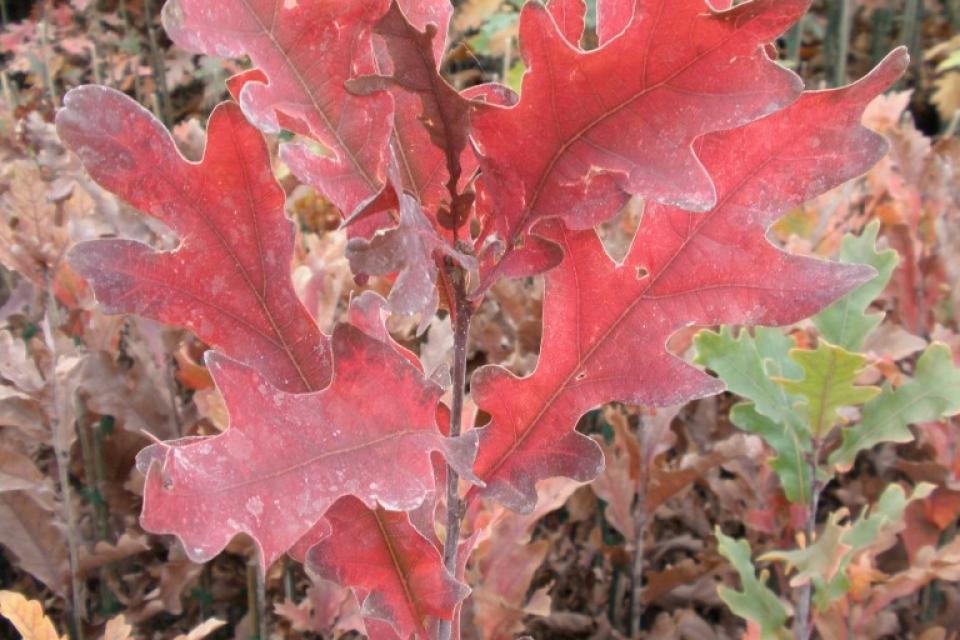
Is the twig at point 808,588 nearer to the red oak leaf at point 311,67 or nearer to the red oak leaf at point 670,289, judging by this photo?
the red oak leaf at point 670,289

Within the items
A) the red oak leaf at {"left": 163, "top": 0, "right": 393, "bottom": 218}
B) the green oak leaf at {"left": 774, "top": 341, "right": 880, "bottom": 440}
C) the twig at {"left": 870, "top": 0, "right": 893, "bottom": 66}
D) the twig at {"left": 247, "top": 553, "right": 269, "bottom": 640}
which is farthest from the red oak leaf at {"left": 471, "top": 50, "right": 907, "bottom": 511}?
the twig at {"left": 870, "top": 0, "right": 893, "bottom": 66}

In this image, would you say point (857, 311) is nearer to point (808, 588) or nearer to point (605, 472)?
point (808, 588)

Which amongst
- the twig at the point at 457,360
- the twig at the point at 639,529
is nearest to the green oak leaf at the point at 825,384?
the twig at the point at 639,529

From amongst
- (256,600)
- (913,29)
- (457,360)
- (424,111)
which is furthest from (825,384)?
(913,29)

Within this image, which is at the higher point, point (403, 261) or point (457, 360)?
point (403, 261)

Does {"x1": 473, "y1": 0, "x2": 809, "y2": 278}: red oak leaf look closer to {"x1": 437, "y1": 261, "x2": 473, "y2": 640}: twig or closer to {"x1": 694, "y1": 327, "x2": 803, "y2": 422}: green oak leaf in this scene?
{"x1": 437, "y1": 261, "x2": 473, "y2": 640}: twig

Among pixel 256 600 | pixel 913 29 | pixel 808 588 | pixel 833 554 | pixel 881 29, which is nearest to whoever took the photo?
pixel 833 554
